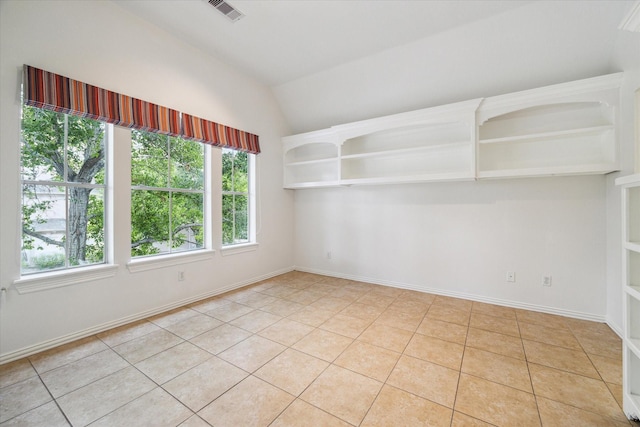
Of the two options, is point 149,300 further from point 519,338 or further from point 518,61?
point 518,61

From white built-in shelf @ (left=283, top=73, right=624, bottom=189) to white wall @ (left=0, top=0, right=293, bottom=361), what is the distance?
1.73 metres

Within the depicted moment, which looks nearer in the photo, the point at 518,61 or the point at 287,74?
the point at 518,61

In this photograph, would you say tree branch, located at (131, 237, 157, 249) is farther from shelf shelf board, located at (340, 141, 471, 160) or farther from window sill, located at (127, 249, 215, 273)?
shelf shelf board, located at (340, 141, 471, 160)

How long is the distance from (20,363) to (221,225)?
217 cm

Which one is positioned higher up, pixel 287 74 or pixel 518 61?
pixel 287 74

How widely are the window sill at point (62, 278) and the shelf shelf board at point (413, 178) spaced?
3036 millimetres

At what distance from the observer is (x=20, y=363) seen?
206 centimetres

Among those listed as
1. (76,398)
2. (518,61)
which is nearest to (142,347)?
(76,398)

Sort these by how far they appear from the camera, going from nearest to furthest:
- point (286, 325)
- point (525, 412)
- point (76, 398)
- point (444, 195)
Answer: point (525, 412)
point (76, 398)
point (286, 325)
point (444, 195)

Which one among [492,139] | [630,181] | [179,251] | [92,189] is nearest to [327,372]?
[630,181]

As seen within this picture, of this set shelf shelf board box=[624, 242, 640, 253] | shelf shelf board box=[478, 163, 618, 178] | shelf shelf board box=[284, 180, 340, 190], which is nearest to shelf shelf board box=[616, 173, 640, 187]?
shelf shelf board box=[624, 242, 640, 253]

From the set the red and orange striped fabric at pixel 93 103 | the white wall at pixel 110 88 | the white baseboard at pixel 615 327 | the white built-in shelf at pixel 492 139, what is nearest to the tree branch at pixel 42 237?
the white wall at pixel 110 88

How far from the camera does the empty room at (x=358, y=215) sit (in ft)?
5.75

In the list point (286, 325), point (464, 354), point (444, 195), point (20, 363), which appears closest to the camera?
point (20, 363)
